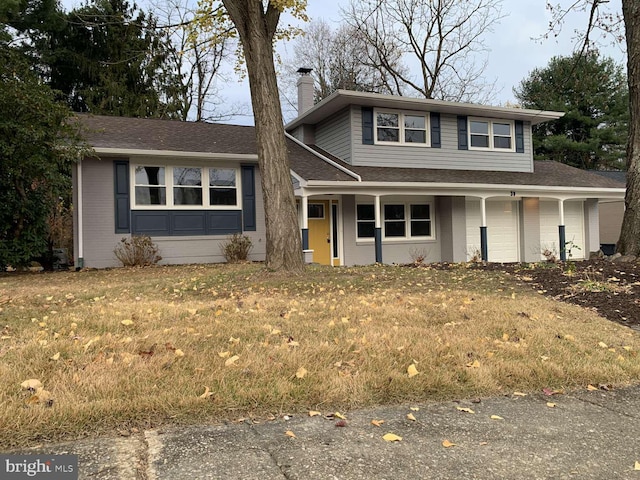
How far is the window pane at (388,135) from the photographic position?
1514 cm

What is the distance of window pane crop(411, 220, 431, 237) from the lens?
1541 cm

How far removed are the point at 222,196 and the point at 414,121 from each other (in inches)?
269

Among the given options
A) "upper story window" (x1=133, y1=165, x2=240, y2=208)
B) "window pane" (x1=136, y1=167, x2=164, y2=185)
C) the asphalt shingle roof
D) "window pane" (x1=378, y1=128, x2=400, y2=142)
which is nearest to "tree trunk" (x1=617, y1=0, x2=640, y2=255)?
the asphalt shingle roof

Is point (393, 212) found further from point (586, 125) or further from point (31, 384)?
point (586, 125)

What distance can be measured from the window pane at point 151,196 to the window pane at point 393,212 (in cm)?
674

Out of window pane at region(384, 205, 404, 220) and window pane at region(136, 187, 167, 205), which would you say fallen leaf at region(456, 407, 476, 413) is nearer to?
window pane at region(136, 187, 167, 205)

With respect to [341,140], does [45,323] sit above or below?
below

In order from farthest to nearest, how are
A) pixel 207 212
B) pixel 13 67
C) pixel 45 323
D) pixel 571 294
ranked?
pixel 207 212 < pixel 13 67 < pixel 571 294 < pixel 45 323

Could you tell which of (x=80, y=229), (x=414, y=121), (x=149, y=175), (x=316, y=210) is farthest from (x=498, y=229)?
(x=80, y=229)

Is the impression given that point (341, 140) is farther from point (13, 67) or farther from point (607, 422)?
point (607, 422)

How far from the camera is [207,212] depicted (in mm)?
13258

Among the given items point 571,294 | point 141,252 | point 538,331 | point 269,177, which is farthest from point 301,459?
point 141,252

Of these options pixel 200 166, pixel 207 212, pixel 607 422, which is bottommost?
pixel 607 422

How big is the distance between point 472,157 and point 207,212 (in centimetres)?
929
